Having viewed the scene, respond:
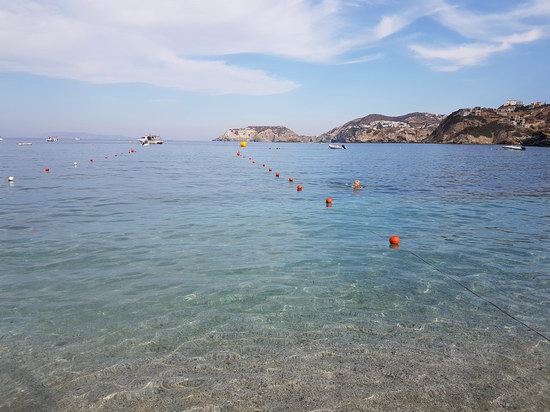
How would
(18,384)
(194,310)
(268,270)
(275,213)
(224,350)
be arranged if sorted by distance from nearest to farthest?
(18,384) → (224,350) → (194,310) → (268,270) → (275,213)

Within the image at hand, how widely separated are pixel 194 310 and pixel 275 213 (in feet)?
45.7

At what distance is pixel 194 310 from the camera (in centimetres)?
968

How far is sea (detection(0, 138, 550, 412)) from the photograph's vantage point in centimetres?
645

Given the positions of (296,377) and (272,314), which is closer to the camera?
(296,377)

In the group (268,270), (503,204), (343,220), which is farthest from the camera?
(503,204)

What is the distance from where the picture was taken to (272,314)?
9.46 metres

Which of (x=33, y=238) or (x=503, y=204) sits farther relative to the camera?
(x=503, y=204)

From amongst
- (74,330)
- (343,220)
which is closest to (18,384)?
(74,330)

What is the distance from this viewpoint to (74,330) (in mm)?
8648

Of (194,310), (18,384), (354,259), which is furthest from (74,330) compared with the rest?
(354,259)

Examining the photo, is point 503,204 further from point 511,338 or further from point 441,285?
point 511,338

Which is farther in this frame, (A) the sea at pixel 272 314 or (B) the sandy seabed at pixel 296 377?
(A) the sea at pixel 272 314

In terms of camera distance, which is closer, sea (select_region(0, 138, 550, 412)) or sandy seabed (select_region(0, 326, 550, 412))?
sandy seabed (select_region(0, 326, 550, 412))

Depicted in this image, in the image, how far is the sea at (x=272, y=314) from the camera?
6445 mm
